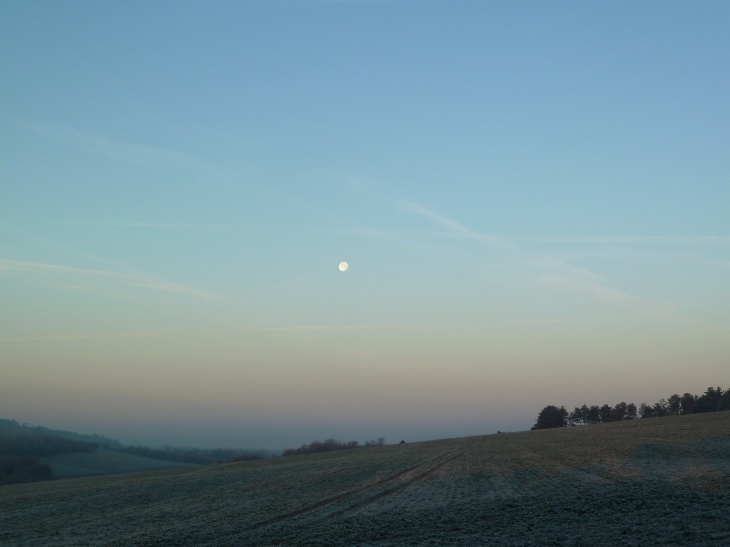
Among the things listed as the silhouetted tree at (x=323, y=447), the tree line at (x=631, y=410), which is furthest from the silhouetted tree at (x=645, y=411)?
the silhouetted tree at (x=323, y=447)

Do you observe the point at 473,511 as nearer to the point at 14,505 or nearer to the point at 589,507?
the point at 589,507

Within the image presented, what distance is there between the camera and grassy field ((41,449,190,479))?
96562 mm

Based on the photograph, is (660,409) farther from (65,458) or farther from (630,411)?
(65,458)

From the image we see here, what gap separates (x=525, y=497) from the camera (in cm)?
2266

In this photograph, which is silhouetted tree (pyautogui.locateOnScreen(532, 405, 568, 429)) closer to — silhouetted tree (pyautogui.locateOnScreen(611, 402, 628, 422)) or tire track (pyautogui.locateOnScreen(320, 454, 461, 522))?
silhouetted tree (pyautogui.locateOnScreen(611, 402, 628, 422))

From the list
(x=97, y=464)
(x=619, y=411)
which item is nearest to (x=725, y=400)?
(x=619, y=411)

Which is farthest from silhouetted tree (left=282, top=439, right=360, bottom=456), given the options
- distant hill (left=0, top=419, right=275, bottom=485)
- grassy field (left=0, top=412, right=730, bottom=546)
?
grassy field (left=0, top=412, right=730, bottom=546)

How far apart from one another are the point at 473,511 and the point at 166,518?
1336 centimetres

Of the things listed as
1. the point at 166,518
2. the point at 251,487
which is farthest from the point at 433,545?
the point at 251,487

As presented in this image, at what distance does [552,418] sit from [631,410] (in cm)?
1759

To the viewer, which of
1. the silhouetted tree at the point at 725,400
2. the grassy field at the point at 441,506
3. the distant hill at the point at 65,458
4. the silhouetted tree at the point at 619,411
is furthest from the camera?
the silhouetted tree at the point at 619,411

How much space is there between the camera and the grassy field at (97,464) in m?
96.6

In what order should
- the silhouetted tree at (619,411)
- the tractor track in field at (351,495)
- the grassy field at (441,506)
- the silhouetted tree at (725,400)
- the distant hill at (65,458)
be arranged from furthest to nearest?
the silhouetted tree at (619,411)
the silhouetted tree at (725,400)
the distant hill at (65,458)
the tractor track in field at (351,495)
the grassy field at (441,506)

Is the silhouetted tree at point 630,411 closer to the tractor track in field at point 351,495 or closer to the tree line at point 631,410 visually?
the tree line at point 631,410
